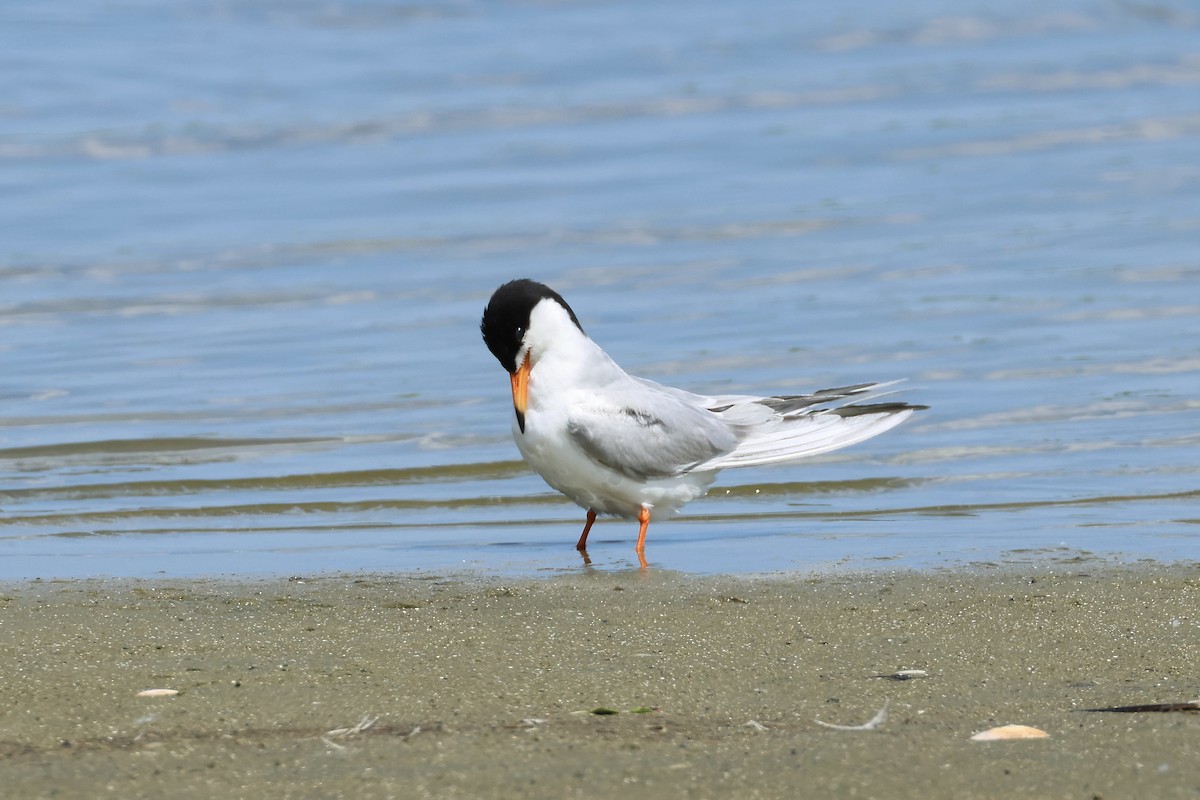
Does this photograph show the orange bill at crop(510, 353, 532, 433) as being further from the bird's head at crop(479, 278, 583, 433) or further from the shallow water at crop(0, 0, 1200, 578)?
the shallow water at crop(0, 0, 1200, 578)

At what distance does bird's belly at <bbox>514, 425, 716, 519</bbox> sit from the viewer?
6266 millimetres

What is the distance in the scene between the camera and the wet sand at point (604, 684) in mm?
3160

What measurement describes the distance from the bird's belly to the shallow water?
0.18 metres

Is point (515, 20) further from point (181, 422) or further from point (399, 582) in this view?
point (399, 582)

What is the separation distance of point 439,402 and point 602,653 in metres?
4.77

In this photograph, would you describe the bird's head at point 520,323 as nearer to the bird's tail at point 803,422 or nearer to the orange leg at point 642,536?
the orange leg at point 642,536

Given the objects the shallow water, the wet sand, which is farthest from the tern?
the wet sand

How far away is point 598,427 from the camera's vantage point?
627cm

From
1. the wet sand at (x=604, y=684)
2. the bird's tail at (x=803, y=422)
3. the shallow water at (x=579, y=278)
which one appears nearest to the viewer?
the wet sand at (x=604, y=684)

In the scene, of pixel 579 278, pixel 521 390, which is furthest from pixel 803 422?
pixel 579 278

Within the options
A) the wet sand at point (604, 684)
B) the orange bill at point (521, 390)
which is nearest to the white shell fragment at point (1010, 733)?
the wet sand at point (604, 684)

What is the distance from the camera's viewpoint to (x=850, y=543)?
6.24 meters

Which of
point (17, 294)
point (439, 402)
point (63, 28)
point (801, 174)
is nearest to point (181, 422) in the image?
point (439, 402)

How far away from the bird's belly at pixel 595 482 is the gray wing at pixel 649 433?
0.03m
